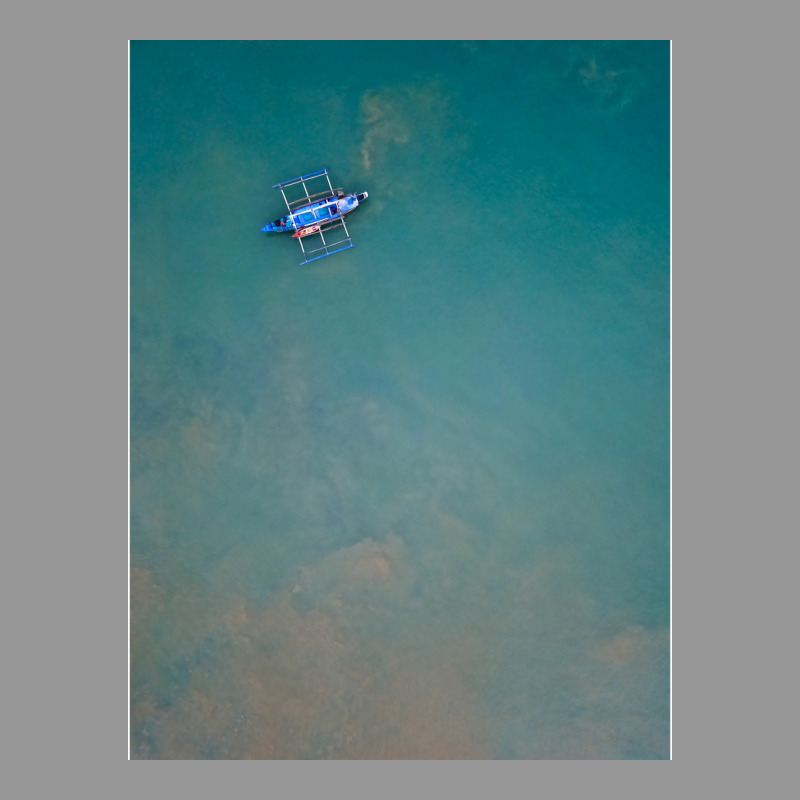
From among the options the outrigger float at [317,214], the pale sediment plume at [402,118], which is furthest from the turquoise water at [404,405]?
the outrigger float at [317,214]

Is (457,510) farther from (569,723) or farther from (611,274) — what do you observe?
(611,274)

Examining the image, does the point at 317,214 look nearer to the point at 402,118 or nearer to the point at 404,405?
the point at 402,118

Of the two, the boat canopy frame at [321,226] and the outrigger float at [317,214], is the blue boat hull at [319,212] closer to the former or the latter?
the outrigger float at [317,214]

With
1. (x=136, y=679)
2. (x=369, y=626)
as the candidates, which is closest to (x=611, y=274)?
(x=369, y=626)

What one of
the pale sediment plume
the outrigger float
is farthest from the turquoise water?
the outrigger float

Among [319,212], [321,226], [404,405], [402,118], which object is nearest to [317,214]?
[319,212]
